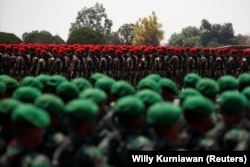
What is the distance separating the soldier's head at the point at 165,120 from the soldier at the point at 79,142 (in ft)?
1.74

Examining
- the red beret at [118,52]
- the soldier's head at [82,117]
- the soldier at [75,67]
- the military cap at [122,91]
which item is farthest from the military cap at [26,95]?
the red beret at [118,52]

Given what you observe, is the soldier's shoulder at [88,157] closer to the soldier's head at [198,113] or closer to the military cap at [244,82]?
the soldier's head at [198,113]

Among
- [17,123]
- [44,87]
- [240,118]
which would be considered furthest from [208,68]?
[17,123]

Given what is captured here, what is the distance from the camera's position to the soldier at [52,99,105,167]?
3650mm

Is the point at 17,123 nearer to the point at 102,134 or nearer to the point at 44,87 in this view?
the point at 102,134

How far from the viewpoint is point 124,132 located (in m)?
4.32

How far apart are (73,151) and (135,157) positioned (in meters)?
0.69

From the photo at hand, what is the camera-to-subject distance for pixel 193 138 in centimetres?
441

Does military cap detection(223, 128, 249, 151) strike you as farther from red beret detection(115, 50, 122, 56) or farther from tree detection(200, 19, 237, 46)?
tree detection(200, 19, 237, 46)

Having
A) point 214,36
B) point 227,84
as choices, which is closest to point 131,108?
point 227,84

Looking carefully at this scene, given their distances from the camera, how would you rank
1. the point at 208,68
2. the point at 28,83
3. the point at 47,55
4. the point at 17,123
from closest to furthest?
the point at 17,123, the point at 28,83, the point at 47,55, the point at 208,68

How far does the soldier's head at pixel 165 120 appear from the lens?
12.7 ft

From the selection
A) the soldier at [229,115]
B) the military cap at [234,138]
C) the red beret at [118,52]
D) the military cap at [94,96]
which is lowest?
the military cap at [234,138]

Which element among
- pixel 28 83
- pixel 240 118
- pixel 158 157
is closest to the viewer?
pixel 158 157
